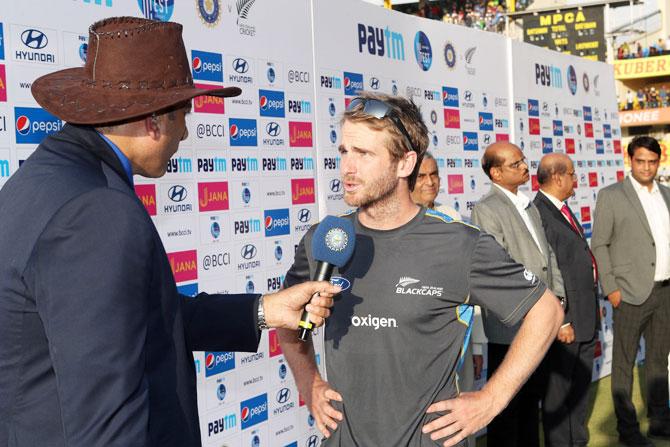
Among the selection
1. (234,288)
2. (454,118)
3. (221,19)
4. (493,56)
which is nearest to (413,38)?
(454,118)

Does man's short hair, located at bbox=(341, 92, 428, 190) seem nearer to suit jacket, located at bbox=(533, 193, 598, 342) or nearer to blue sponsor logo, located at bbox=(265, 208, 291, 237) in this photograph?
blue sponsor logo, located at bbox=(265, 208, 291, 237)

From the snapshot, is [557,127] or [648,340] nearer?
[648,340]

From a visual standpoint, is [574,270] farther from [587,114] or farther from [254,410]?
[587,114]

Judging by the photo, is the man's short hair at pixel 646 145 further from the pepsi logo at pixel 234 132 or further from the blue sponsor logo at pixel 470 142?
the pepsi logo at pixel 234 132

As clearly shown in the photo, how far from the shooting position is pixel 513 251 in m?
5.52

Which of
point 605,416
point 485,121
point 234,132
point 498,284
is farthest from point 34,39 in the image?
point 605,416

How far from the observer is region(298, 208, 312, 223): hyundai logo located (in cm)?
521

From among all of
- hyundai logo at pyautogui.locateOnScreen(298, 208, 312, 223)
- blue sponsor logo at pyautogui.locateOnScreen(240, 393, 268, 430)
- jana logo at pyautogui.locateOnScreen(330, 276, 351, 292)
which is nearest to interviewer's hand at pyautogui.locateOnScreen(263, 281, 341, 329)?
jana logo at pyautogui.locateOnScreen(330, 276, 351, 292)

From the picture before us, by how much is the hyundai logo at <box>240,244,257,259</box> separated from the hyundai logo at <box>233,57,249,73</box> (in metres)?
0.97

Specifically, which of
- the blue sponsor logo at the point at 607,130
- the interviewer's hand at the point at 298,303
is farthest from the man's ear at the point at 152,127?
the blue sponsor logo at the point at 607,130

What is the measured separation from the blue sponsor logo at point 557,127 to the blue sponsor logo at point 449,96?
1.81 m

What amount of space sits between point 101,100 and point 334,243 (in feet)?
2.81

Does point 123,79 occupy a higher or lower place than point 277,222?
higher

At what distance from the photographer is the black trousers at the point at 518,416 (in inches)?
219
